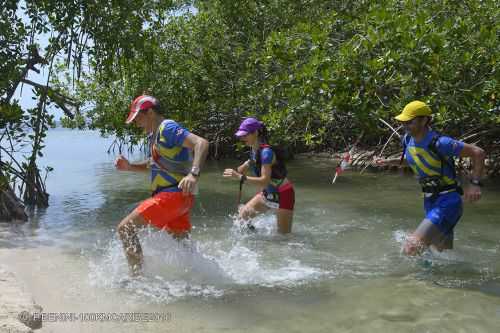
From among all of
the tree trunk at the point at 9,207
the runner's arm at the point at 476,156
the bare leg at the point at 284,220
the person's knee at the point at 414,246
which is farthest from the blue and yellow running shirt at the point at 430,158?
the tree trunk at the point at 9,207

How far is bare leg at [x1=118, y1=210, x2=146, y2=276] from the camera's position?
15.4 feet

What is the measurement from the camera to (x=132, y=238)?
477 centimetres

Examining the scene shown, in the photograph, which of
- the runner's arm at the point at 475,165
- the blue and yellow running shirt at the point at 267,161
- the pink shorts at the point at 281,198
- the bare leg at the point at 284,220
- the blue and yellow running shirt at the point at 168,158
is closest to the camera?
the blue and yellow running shirt at the point at 168,158

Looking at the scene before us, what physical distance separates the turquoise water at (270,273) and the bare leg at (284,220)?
0.34 feet

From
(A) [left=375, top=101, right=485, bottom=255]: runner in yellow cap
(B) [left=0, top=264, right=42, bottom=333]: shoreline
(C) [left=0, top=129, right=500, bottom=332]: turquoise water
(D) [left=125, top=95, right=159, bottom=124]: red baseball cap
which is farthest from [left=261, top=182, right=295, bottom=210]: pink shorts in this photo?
(B) [left=0, top=264, right=42, bottom=333]: shoreline

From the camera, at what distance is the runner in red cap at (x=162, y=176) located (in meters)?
4.67

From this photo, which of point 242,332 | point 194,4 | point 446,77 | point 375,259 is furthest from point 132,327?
point 194,4

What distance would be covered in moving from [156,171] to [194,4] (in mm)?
13361

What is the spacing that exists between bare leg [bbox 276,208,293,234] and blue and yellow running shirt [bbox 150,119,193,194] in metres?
2.62

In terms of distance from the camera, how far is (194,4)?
17172 mm

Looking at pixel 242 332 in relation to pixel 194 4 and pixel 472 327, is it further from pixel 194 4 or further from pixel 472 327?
pixel 194 4

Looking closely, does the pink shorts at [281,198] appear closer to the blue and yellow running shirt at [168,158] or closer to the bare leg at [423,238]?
the bare leg at [423,238]

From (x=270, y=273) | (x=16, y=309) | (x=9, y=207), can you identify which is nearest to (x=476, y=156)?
(x=270, y=273)

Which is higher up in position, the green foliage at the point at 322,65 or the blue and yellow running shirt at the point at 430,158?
the green foliage at the point at 322,65
